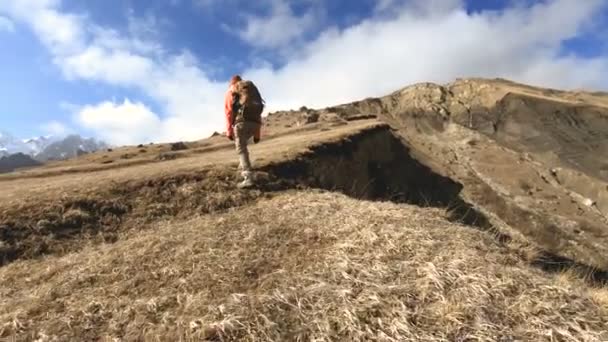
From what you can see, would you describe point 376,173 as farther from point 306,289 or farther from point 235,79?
point 306,289

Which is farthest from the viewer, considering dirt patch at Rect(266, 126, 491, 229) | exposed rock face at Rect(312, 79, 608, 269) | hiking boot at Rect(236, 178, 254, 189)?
exposed rock face at Rect(312, 79, 608, 269)

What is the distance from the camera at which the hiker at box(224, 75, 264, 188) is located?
51.2ft

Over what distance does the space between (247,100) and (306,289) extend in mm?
8314

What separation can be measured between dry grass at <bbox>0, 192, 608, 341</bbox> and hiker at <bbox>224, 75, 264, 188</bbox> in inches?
172

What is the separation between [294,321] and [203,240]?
431 cm

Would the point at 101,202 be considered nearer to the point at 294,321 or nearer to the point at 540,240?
the point at 294,321

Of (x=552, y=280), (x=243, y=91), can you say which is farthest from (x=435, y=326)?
(x=243, y=91)

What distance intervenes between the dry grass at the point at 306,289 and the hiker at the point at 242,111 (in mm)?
4358

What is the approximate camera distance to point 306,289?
8.50m

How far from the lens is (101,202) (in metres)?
15.5

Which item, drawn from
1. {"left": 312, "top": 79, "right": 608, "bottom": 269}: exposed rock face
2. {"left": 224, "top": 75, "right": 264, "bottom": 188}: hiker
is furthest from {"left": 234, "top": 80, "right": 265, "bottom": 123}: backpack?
{"left": 312, "top": 79, "right": 608, "bottom": 269}: exposed rock face

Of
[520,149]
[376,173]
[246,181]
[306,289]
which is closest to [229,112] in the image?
[246,181]

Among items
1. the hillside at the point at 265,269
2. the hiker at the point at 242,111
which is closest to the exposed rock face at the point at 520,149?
the hillside at the point at 265,269

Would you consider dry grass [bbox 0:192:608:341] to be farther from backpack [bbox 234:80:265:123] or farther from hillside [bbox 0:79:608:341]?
backpack [bbox 234:80:265:123]
